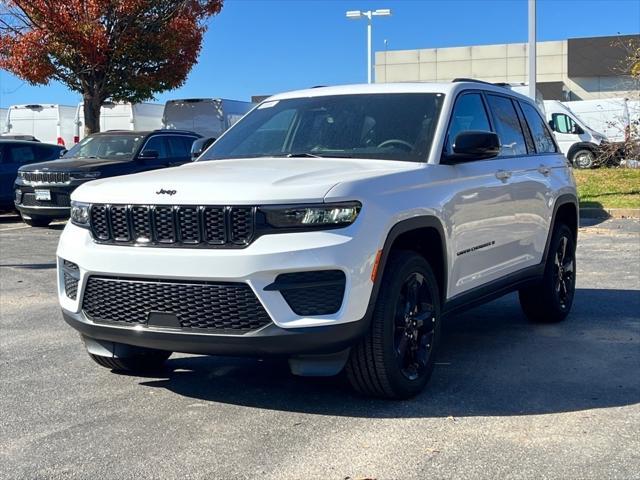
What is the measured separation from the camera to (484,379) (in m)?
5.36

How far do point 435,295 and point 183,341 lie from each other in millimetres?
1593

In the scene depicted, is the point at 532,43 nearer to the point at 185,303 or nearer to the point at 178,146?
the point at 178,146

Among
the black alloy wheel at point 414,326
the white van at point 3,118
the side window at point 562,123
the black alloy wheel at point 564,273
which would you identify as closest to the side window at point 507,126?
the black alloy wheel at point 564,273

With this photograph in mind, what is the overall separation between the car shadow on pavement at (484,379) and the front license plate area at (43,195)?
9.17 meters

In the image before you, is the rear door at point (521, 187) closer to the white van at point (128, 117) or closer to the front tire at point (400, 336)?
the front tire at point (400, 336)

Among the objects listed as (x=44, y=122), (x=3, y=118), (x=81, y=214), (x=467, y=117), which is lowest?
(x=81, y=214)

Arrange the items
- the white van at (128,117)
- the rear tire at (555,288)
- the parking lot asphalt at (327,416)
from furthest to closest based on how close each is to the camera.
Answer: the white van at (128,117), the rear tire at (555,288), the parking lot asphalt at (327,416)

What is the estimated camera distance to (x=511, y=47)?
153 ft

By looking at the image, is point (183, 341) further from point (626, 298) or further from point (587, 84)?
point (587, 84)

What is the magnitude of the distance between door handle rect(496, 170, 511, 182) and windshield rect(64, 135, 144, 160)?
1000 centimetres

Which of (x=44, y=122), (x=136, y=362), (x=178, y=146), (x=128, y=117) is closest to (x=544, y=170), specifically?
(x=136, y=362)

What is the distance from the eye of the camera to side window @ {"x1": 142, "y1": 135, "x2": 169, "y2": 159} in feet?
50.5

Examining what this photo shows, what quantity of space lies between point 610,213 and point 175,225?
522 inches

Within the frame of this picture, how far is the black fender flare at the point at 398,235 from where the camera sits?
441cm
